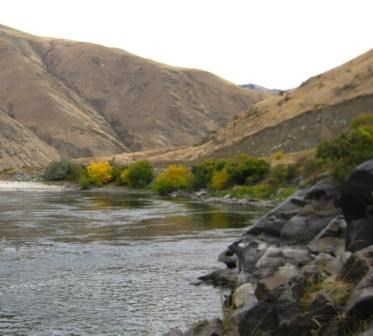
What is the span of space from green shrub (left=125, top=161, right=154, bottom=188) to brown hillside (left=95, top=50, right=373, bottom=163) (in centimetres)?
1964

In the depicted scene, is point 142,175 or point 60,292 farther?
point 142,175

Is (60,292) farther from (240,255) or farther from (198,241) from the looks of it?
(198,241)

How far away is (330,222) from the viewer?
25109mm

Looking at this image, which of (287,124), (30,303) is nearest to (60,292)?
(30,303)

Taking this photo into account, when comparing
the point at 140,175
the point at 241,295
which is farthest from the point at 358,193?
the point at 140,175

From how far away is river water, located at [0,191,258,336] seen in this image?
1934cm

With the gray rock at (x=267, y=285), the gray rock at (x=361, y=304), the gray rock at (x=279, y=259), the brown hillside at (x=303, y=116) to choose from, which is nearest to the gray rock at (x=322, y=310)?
the gray rock at (x=361, y=304)

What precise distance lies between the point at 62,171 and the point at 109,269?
279 ft

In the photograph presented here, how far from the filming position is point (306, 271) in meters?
13.9

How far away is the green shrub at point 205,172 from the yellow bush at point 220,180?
6.53 feet

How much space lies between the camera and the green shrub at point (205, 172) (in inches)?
3049

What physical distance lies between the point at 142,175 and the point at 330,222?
6836 cm

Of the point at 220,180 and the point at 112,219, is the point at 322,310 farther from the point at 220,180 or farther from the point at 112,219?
the point at 220,180

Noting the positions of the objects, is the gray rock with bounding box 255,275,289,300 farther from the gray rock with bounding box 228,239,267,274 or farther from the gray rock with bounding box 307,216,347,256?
the gray rock with bounding box 228,239,267,274
